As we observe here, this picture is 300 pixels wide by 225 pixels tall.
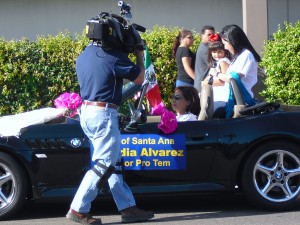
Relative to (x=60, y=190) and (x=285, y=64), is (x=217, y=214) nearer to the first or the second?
(x=60, y=190)

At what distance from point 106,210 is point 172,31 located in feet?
16.0

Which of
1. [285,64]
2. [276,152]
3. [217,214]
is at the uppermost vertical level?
[285,64]

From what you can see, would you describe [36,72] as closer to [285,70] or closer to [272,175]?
[285,70]

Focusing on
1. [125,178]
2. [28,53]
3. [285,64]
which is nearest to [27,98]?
[28,53]

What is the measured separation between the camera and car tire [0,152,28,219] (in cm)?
690

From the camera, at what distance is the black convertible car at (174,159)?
22.7ft

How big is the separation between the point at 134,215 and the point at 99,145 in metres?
0.74

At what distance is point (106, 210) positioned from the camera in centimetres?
754

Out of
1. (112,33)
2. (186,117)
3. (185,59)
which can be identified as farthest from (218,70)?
(185,59)

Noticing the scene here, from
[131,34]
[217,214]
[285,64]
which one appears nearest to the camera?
[131,34]

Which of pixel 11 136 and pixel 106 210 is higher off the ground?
pixel 11 136

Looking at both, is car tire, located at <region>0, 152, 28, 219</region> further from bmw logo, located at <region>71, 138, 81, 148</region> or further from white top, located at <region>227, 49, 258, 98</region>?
white top, located at <region>227, 49, 258, 98</region>

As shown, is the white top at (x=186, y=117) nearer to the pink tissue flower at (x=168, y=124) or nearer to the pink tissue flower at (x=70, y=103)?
the pink tissue flower at (x=168, y=124)

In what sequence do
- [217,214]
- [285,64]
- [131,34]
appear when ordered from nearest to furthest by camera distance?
[131,34], [217,214], [285,64]
